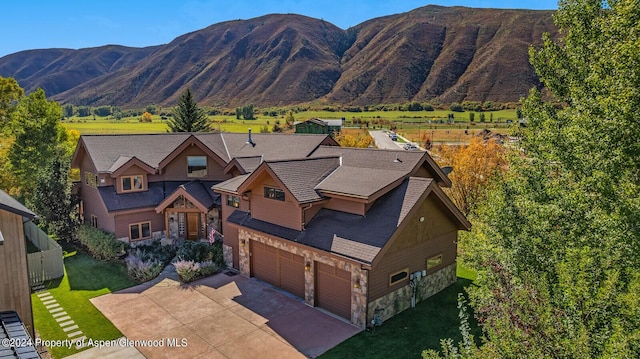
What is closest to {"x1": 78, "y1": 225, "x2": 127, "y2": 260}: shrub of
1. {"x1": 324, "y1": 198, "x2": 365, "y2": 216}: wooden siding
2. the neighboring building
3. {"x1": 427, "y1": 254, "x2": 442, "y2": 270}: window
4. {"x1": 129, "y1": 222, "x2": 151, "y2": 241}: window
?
{"x1": 129, "y1": 222, "x2": 151, "y2": 241}: window

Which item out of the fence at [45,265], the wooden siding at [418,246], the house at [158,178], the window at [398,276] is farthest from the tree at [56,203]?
the window at [398,276]

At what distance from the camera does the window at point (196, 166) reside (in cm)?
2506

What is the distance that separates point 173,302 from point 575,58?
17033mm

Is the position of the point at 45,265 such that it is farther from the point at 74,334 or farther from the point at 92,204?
the point at 92,204

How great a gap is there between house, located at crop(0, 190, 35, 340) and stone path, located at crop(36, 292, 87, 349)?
1176 mm

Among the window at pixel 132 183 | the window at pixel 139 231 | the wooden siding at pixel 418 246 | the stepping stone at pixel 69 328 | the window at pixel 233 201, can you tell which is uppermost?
the window at pixel 132 183

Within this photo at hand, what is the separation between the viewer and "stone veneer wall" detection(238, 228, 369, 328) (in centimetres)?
1370

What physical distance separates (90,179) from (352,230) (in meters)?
18.6

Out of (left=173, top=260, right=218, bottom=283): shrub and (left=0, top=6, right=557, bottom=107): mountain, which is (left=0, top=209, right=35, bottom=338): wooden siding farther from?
(left=0, top=6, right=557, bottom=107): mountain

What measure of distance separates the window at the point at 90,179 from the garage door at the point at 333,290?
16.4 m

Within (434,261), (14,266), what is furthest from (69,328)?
(434,261)

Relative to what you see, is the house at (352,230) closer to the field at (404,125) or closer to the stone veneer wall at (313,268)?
the stone veneer wall at (313,268)

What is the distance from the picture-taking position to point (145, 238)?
23609 millimetres

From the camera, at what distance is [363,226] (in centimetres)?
1474
